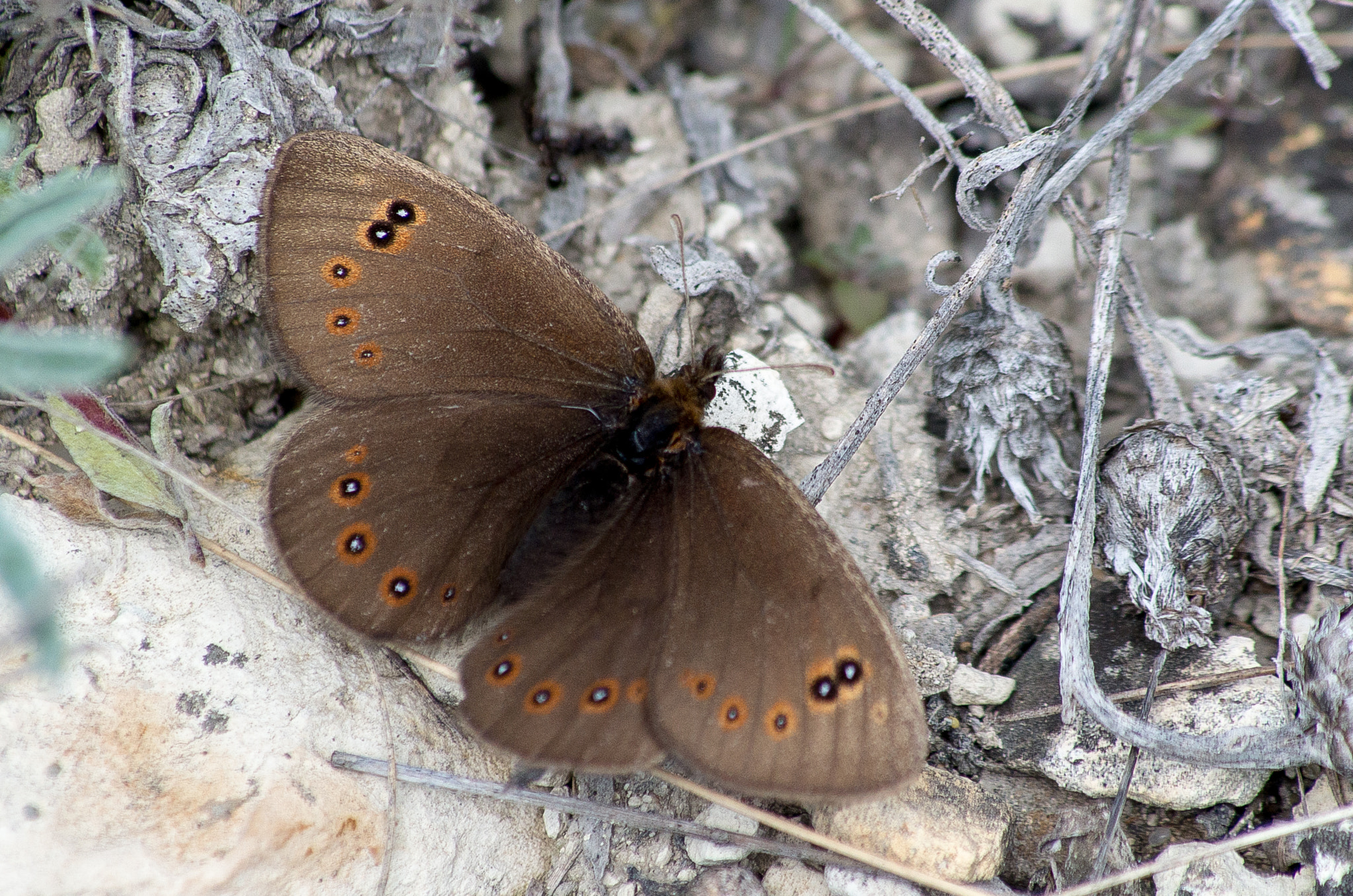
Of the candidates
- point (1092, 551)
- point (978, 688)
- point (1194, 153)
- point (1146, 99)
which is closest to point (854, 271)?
point (1146, 99)

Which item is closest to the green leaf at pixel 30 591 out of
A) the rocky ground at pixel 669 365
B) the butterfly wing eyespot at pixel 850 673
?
the rocky ground at pixel 669 365

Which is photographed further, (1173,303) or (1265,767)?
(1173,303)

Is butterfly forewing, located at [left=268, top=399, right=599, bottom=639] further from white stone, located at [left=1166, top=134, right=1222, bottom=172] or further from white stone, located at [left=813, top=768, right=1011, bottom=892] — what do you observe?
white stone, located at [left=1166, top=134, right=1222, bottom=172]

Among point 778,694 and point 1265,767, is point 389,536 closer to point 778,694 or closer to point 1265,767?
point 778,694

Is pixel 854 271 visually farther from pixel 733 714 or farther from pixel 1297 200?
pixel 733 714

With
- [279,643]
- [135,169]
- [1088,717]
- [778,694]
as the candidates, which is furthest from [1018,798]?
[135,169]

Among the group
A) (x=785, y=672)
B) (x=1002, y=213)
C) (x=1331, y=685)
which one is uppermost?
(x=1002, y=213)

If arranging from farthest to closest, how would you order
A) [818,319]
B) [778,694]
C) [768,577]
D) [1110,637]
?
[818,319]
[1110,637]
[768,577]
[778,694]
